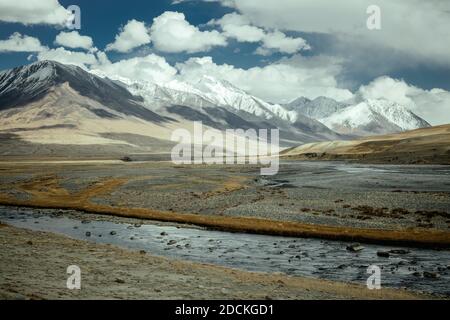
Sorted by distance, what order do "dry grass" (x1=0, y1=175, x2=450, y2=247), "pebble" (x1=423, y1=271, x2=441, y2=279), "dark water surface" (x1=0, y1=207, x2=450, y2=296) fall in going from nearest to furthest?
"pebble" (x1=423, y1=271, x2=441, y2=279), "dark water surface" (x1=0, y1=207, x2=450, y2=296), "dry grass" (x1=0, y1=175, x2=450, y2=247)

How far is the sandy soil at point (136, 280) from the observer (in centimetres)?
1759

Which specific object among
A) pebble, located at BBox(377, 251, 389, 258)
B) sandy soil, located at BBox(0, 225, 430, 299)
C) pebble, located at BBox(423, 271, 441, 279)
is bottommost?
pebble, located at BBox(423, 271, 441, 279)

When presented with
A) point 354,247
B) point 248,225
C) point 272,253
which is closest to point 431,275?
point 354,247

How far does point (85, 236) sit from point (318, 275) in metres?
21.1

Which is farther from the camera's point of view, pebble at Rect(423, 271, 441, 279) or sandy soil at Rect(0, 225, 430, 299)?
pebble at Rect(423, 271, 441, 279)

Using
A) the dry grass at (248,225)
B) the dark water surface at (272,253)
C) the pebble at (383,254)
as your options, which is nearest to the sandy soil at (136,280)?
the dark water surface at (272,253)

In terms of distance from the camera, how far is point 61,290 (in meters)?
17.3

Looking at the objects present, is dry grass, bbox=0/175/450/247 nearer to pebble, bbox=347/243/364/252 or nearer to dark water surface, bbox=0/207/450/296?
dark water surface, bbox=0/207/450/296

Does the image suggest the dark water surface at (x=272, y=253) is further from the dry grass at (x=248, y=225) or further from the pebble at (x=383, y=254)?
the dry grass at (x=248, y=225)

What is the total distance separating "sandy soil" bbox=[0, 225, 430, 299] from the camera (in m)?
17.6

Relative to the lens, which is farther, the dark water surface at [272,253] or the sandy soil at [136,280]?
the dark water surface at [272,253]

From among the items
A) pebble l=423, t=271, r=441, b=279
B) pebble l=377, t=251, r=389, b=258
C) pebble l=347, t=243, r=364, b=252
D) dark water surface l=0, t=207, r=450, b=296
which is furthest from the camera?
pebble l=347, t=243, r=364, b=252

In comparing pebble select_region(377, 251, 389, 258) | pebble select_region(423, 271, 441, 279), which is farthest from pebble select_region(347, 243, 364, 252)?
pebble select_region(423, 271, 441, 279)
